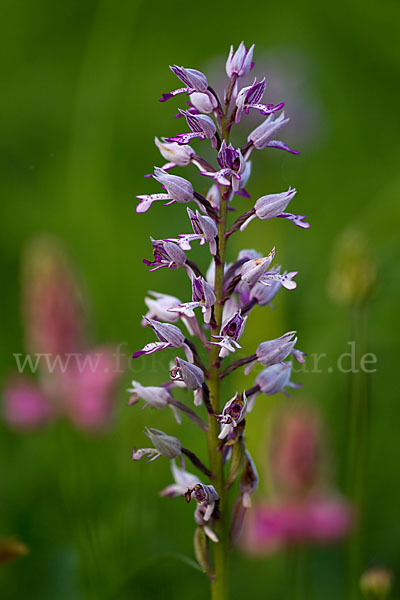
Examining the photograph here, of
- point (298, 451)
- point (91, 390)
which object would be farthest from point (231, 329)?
point (91, 390)

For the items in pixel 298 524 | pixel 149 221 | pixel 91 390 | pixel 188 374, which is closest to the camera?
pixel 188 374

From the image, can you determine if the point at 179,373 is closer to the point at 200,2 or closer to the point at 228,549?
the point at 228,549

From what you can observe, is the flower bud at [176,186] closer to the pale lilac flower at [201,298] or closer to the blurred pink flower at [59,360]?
the pale lilac flower at [201,298]

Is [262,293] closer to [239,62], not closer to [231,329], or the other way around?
[231,329]

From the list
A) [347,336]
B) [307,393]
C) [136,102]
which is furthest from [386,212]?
[136,102]

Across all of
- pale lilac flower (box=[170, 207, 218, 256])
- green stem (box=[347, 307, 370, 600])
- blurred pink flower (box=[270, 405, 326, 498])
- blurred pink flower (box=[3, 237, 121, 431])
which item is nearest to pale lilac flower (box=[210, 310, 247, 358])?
pale lilac flower (box=[170, 207, 218, 256])

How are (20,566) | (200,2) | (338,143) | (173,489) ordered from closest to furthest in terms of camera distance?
(173,489) → (20,566) → (338,143) → (200,2)
